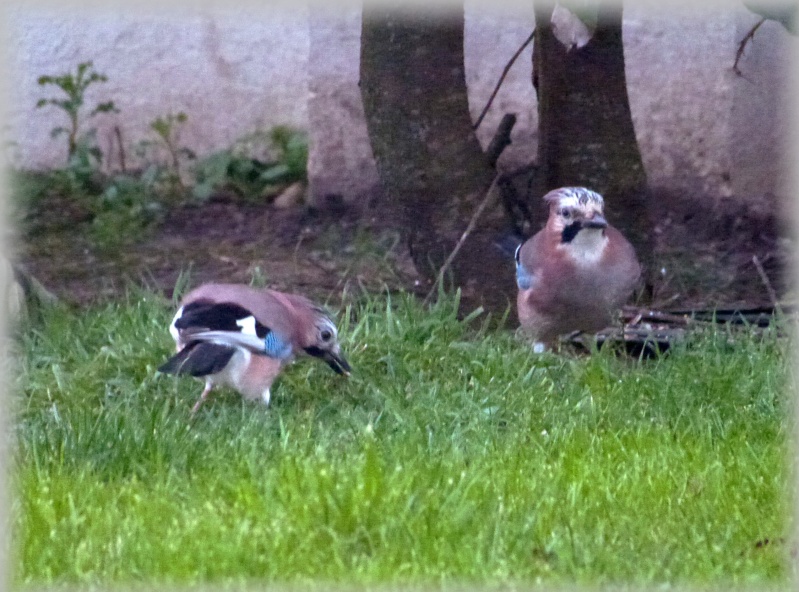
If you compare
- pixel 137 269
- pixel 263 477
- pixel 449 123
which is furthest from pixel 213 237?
pixel 263 477

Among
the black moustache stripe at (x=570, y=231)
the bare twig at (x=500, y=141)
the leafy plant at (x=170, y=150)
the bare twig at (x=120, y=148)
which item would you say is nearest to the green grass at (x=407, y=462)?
the black moustache stripe at (x=570, y=231)

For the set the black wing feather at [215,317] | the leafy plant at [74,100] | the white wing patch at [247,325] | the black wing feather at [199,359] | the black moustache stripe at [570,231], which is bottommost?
the leafy plant at [74,100]

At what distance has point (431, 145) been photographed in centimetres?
653

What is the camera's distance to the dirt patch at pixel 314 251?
284 inches

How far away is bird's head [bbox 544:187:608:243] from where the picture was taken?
581cm

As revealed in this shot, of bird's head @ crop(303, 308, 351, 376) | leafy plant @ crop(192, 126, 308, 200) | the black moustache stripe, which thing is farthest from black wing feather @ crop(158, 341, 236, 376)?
leafy plant @ crop(192, 126, 308, 200)

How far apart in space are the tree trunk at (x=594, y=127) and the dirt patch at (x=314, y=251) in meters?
0.54

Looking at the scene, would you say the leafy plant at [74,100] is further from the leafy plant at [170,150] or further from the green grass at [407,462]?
the green grass at [407,462]

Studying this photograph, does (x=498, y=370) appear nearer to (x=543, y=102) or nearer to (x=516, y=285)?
(x=516, y=285)

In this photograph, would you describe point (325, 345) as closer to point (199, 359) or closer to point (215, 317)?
point (215, 317)

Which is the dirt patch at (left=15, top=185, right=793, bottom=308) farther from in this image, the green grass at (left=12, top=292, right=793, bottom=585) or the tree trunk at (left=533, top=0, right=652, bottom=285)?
the green grass at (left=12, top=292, right=793, bottom=585)

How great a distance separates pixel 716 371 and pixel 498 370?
86cm

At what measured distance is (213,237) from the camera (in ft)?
27.0

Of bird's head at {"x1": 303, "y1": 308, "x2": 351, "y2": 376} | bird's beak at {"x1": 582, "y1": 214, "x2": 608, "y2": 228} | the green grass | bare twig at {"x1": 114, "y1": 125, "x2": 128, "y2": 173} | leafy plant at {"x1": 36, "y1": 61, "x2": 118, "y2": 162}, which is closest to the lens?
the green grass
